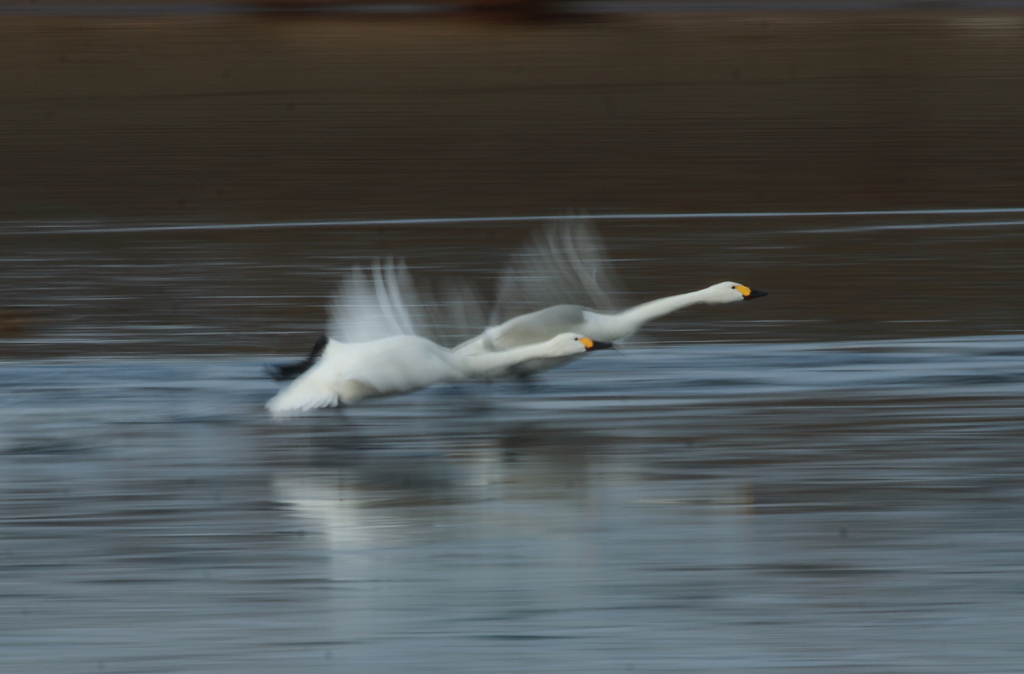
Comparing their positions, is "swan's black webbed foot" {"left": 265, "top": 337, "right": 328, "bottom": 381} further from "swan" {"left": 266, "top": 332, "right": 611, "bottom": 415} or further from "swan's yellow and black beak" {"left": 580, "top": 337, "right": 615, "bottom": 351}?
"swan's yellow and black beak" {"left": 580, "top": 337, "right": 615, "bottom": 351}

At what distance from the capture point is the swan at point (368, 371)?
8.35 metres

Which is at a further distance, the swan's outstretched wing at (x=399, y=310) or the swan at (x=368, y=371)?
the swan's outstretched wing at (x=399, y=310)

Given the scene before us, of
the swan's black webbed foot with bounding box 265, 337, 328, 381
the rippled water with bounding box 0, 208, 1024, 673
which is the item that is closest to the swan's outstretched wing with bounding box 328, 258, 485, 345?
the swan's black webbed foot with bounding box 265, 337, 328, 381

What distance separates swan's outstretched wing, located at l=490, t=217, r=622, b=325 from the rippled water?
352 mm

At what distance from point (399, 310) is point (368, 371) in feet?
2.33

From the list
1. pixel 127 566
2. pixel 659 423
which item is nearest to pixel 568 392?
pixel 659 423

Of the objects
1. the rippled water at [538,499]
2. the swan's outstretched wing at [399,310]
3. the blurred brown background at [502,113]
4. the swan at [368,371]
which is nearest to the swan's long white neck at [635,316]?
the rippled water at [538,499]

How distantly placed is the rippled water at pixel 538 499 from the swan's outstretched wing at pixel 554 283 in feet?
1.15

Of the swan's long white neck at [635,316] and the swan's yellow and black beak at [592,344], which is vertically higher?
the swan's long white neck at [635,316]

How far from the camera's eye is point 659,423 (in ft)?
27.8

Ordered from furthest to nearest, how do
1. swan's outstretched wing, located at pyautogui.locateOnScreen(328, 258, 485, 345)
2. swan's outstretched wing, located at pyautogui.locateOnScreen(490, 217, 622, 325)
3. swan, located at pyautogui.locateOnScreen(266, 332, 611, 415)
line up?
swan's outstretched wing, located at pyautogui.locateOnScreen(490, 217, 622, 325) < swan's outstretched wing, located at pyautogui.locateOnScreen(328, 258, 485, 345) < swan, located at pyautogui.locateOnScreen(266, 332, 611, 415)

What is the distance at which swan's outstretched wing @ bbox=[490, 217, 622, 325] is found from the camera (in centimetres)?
988

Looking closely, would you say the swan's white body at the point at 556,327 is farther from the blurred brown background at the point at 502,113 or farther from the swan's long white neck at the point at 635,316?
the blurred brown background at the point at 502,113

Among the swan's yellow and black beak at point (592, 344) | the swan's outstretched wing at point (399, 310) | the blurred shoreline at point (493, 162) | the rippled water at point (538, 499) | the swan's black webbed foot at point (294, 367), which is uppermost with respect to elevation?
the blurred shoreline at point (493, 162)
